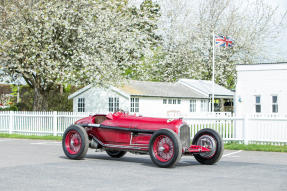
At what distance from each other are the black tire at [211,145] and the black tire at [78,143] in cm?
287

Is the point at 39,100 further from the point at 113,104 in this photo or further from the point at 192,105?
the point at 192,105

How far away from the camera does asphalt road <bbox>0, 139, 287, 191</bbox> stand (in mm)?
8516

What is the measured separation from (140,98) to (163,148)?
23421mm

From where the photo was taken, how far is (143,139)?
12.0 m

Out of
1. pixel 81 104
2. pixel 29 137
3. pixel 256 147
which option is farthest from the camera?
pixel 81 104

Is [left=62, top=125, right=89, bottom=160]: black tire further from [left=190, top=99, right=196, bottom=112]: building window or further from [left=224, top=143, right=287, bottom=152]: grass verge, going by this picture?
[left=190, top=99, right=196, bottom=112]: building window

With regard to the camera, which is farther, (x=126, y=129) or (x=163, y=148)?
(x=126, y=129)

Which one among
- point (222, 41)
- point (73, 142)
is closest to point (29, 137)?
point (73, 142)

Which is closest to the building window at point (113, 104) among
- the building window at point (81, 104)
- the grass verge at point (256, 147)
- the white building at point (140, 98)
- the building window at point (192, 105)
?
the white building at point (140, 98)

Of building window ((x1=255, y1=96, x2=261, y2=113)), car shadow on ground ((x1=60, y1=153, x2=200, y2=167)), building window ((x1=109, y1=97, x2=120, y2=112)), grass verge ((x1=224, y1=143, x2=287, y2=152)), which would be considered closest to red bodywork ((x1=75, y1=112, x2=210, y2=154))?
car shadow on ground ((x1=60, y1=153, x2=200, y2=167))

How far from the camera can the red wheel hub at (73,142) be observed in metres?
12.7

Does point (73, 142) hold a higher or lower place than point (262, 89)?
lower

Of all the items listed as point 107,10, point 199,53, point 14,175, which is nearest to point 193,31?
point 199,53

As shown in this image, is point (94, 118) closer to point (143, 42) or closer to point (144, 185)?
point (144, 185)
